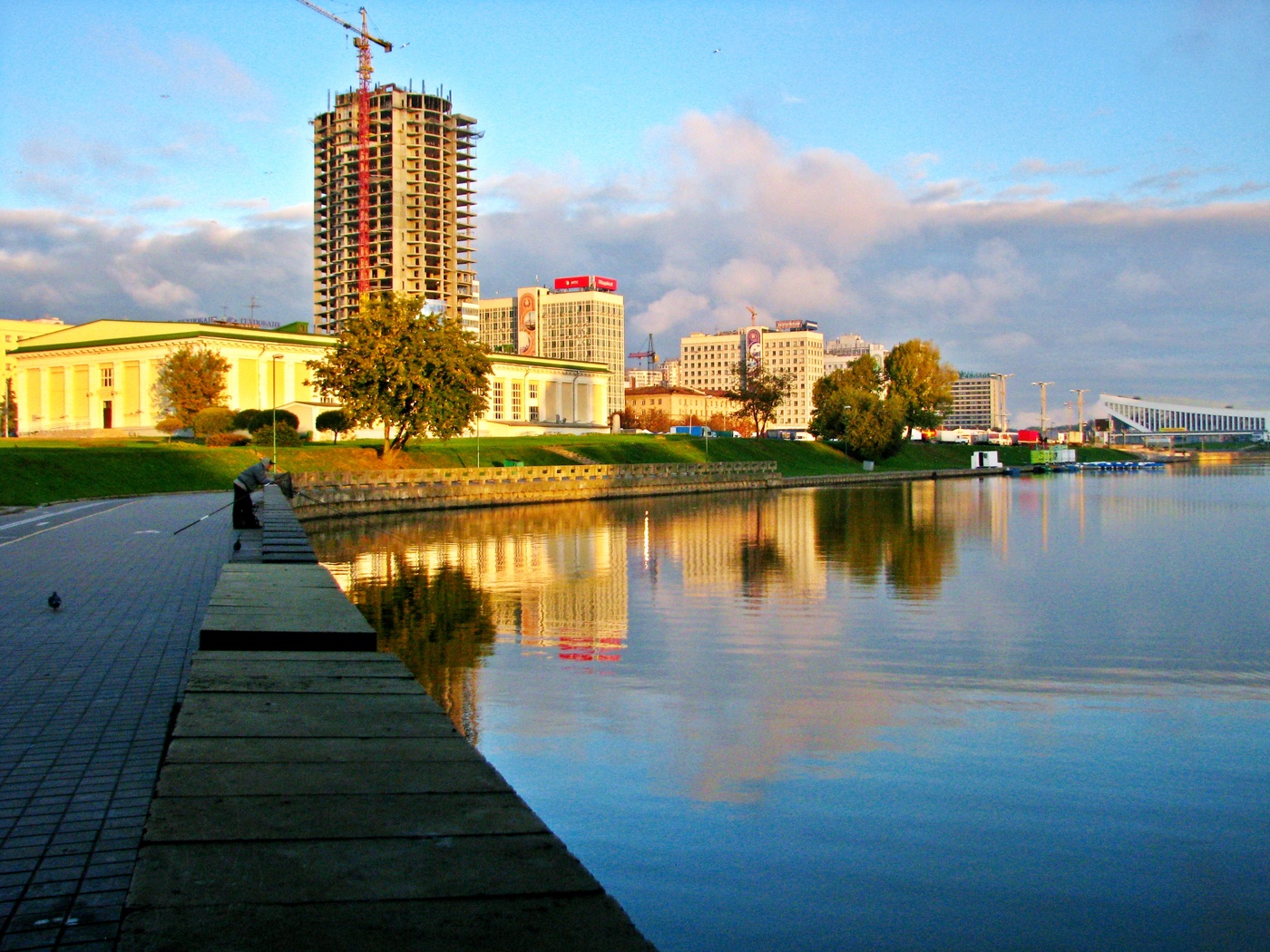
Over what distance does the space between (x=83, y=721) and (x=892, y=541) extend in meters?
32.0

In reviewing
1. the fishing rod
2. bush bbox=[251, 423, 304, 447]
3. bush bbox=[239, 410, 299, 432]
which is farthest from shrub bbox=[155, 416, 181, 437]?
the fishing rod

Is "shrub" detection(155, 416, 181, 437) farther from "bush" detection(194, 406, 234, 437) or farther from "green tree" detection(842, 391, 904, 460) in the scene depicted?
"green tree" detection(842, 391, 904, 460)

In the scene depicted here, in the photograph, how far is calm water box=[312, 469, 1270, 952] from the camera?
25.3ft

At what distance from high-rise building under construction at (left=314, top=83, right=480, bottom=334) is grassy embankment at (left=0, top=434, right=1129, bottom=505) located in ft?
321

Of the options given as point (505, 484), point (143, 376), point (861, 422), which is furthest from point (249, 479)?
point (861, 422)

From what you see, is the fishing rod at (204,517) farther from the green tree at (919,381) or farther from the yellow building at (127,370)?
the green tree at (919,381)

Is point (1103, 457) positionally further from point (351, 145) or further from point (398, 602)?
point (398, 602)

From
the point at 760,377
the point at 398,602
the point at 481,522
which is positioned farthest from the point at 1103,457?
the point at 398,602

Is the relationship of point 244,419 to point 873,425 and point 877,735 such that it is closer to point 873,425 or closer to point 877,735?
point 873,425

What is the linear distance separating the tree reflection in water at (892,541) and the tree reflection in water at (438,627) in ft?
32.1

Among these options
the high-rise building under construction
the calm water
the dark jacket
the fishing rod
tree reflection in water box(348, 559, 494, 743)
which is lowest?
the calm water

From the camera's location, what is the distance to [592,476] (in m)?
69.5

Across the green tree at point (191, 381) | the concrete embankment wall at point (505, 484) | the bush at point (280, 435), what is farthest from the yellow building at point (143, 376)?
the concrete embankment wall at point (505, 484)

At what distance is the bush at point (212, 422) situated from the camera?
76562 millimetres
